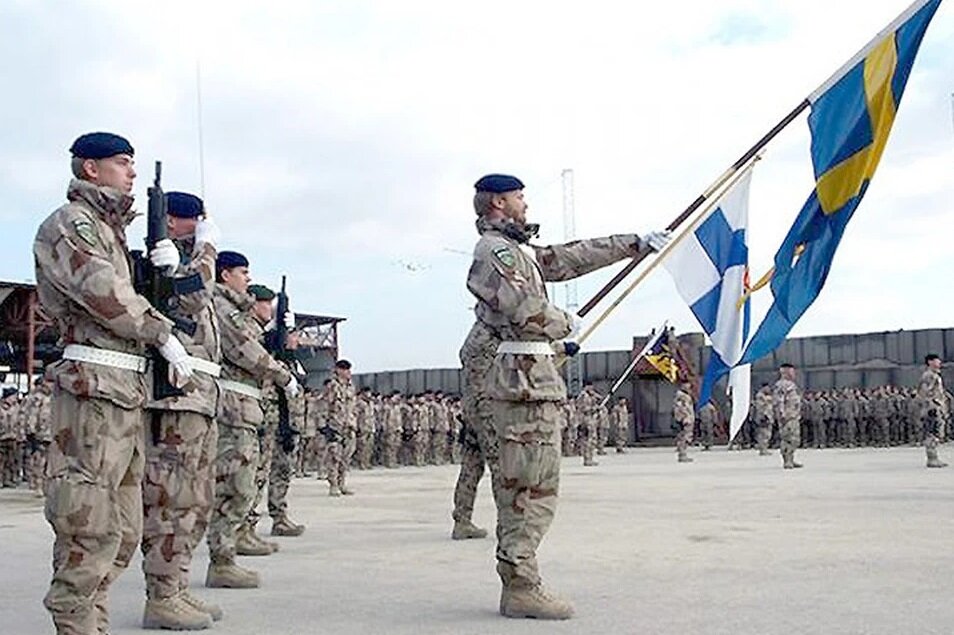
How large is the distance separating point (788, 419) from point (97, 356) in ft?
49.1

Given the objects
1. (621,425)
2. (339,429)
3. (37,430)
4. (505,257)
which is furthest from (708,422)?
(505,257)

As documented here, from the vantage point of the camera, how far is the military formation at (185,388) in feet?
12.6

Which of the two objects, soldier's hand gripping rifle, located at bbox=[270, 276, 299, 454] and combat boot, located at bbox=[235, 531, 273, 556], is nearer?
combat boot, located at bbox=[235, 531, 273, 556]

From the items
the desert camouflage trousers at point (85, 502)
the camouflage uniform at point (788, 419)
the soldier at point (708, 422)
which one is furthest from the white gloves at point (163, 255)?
the soldier at point (708, 422)

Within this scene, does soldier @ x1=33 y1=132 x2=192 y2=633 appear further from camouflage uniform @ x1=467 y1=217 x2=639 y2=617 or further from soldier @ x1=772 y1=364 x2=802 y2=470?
soldier @ x1=772 y1=364 x2=802 y2=470

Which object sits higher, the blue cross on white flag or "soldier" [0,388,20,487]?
the blue cross on white flag

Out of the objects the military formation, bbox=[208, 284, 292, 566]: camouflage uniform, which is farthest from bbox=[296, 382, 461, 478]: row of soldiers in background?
bbox=[208, 284, 292, 566]: camouflage uniform

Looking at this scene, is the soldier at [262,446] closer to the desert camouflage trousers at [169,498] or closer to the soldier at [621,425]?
the desert camouflage trousers at [169,498]

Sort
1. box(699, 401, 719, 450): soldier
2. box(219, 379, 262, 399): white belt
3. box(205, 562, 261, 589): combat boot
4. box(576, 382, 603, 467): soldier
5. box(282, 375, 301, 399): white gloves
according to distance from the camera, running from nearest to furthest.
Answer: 1. box(205, 562, 261, 589): combat boot
2. box(219, 379, 262, 399): white belt
3. box(282, 375, 301, 399): white gloves
4. box(576, 382, 603, 467): soldier
5. box(699, 401, 719, 450): soldier

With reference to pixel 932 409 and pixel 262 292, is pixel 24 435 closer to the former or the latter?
pixel 262 292

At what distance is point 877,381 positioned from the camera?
28.9 m

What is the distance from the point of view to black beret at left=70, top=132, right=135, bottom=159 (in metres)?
4.14

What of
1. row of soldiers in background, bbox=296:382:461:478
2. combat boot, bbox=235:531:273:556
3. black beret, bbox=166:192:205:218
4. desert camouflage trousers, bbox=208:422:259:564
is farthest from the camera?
row of soldiers in background, bbox=296:382:461:478

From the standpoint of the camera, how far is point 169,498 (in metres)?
4.91
